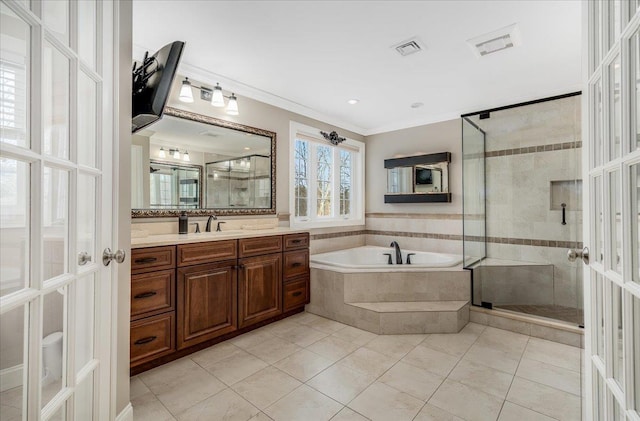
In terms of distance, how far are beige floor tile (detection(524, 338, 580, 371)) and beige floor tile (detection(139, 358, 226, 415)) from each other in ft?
7.58

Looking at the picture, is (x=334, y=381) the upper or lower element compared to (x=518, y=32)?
lower

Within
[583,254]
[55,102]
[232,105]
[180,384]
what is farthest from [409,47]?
[180,384]

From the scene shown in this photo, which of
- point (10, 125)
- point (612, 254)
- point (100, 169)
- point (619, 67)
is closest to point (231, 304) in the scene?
point (100, 169)

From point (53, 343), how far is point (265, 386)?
1335 millimetres

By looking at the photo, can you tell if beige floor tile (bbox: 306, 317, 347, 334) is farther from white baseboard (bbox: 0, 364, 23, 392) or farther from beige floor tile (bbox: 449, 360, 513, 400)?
white baseboard (bbox: 0, 364, 23, 392)

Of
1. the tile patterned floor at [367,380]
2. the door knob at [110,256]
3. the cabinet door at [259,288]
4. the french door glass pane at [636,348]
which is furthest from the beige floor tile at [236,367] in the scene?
the french door glass pane at [636,348]

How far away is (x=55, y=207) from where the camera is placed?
88 centimetres

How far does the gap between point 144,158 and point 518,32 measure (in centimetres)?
296

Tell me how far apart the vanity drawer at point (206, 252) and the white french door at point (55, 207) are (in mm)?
962

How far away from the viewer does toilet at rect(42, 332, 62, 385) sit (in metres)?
0.82

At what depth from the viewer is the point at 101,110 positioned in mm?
1190

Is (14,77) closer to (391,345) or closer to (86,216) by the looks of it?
(86,216)

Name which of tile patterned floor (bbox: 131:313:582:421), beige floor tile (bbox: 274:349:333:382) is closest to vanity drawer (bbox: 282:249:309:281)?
tile patterned floor (bbox: 131:313:582:421)

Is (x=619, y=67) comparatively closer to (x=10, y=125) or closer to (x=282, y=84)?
(x=10, y=125)
